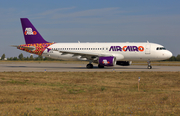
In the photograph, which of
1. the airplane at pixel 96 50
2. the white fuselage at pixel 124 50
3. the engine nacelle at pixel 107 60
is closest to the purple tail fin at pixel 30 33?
the airplane at pixel 96 50

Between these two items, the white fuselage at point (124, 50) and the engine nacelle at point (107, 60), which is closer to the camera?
the engine nacelle at point (107, 60)

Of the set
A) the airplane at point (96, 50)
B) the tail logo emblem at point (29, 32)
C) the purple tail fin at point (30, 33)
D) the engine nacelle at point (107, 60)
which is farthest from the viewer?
the tail logo emblem at point (29, 32)

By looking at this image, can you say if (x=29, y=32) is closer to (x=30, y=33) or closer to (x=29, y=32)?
(x=29, y=32)

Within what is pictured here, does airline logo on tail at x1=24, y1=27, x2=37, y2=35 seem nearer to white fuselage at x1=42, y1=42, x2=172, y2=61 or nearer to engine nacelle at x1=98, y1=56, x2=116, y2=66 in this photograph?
white fuselage at x1=42, y1=42, x2=172, y2=61

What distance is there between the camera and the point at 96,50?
39.2m

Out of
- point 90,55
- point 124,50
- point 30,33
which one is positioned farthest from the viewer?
point 30,33

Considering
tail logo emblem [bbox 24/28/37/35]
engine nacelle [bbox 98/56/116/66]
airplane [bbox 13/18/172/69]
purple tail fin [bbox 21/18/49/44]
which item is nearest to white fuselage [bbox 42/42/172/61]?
airplane [bbox 13/18/172/69]

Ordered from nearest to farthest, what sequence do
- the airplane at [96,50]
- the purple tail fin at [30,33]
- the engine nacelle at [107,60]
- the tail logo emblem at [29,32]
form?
the engine nacelle at [107,60] → the airplane at [96,50] → the purple tail fin at [30,33] → the tail logo emblem at [29,32]

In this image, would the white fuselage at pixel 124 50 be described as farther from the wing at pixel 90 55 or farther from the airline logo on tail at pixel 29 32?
the airline logo on tail at pixel 29 32

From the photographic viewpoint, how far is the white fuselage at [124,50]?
1459 inches

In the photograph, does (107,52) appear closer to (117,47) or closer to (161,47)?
(117,47)

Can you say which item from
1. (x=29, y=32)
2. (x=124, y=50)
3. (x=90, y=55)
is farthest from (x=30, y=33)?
(x=124, y=50)

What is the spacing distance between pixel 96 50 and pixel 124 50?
481 centimetres

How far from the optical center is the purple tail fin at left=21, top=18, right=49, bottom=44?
4228 cm
